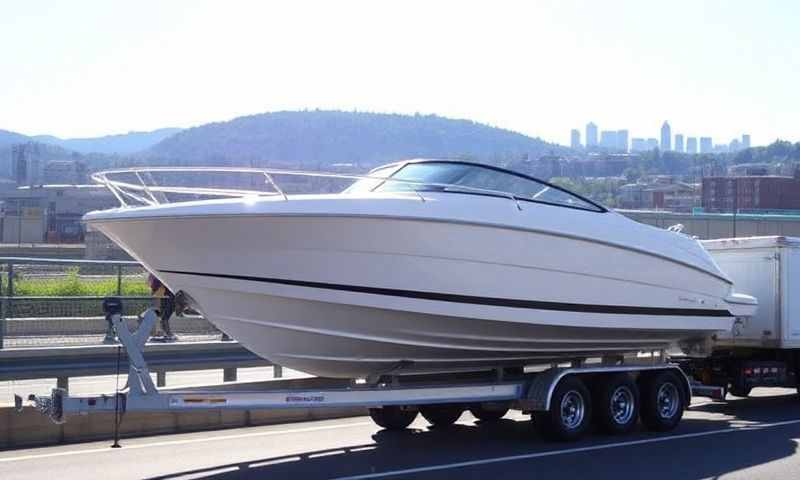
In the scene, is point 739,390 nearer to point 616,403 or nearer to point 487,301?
point 616,403

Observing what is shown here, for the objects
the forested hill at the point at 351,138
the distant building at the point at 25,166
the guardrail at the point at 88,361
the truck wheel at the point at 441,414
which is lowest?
the truck wheel at the point at 441,414

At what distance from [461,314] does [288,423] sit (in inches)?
156

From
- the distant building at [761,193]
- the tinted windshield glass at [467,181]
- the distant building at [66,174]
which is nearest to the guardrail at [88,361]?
the tinted windshield glass at [467,181]

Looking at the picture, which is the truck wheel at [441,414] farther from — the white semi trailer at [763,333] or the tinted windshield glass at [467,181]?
→ the white semi trailer at [763,333]

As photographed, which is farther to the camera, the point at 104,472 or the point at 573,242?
the point at 573,242

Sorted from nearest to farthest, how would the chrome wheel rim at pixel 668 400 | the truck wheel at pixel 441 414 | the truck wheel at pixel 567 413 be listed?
the truck wheel at pixel 567 413
the truck wheel at pixel 441 414
the chrome wheel rim at pixel 668 400

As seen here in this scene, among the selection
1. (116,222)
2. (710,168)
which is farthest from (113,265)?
(710,168)

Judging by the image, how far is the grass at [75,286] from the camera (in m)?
13.6

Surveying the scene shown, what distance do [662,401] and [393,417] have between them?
3.31 m

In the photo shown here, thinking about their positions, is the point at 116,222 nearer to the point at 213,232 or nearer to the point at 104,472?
the point at 213,232

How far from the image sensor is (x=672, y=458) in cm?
1070

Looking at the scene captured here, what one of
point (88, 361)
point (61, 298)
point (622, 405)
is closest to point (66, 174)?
point (61, 298)

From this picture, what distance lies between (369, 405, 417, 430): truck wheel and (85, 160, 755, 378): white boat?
1.14 metres

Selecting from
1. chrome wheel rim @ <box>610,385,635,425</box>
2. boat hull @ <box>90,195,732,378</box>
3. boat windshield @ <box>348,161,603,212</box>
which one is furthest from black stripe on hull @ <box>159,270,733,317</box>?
boat windshield @ <box>348,161,603,212</box>
